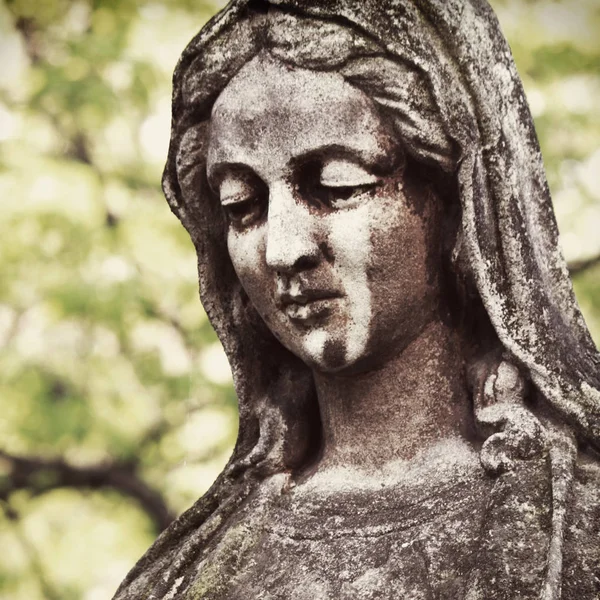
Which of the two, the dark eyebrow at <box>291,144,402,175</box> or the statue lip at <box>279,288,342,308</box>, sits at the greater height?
the dark eyebrow at <box>291,144,402,175</box>

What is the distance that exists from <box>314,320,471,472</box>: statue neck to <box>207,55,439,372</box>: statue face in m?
0.06

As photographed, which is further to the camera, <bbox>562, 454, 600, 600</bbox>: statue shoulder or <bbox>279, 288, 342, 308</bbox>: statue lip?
<bbox>279, 288, 342, 308</bbox>: statue lip

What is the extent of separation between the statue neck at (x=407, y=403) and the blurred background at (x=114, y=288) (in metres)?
4.36

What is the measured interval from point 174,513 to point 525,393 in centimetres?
520

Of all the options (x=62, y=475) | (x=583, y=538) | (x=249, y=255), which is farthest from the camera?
(x=62, y=475)

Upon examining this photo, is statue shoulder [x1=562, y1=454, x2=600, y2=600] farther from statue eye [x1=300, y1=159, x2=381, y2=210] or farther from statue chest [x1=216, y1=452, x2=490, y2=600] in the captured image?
statue eye [x1=300, y1=159, x2=381, y2=210]

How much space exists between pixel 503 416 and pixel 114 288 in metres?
5.53

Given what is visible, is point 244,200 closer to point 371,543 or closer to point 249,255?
point 249,255

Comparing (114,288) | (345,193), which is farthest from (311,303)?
(114,288)

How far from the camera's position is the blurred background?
7777 millimetres

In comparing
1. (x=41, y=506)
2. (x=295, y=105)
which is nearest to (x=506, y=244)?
(x=295, y=105)

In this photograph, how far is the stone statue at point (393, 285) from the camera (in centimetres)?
294

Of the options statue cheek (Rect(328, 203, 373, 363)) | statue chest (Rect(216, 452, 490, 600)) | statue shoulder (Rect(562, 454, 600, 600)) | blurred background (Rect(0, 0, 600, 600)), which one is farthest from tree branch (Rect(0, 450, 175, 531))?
statue shoulder (Rect(562, 454, 600, 600))

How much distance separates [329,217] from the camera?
304 cm
